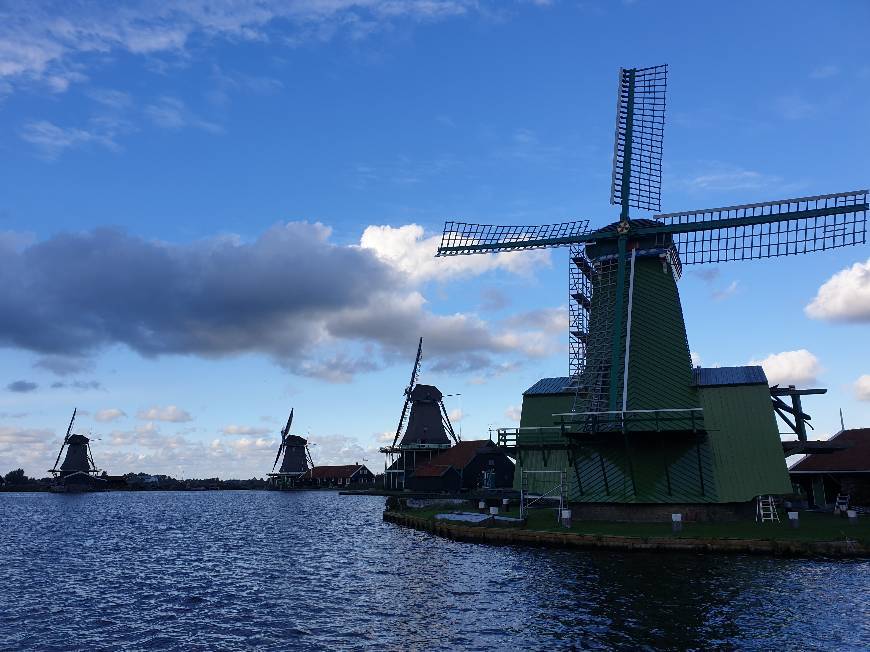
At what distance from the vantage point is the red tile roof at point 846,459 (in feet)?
147

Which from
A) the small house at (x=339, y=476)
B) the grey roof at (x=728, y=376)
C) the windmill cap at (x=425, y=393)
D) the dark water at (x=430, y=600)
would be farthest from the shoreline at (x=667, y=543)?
the small house at (x=339, y=476)

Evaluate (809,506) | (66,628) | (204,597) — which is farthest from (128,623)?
(809,506)

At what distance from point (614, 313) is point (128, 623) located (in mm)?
29313

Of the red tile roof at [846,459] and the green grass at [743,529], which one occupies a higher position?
the red tile roof at [846,459]

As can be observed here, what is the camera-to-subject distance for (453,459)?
9781cm

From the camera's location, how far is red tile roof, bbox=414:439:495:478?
95562mm

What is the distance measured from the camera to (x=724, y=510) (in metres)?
37.5

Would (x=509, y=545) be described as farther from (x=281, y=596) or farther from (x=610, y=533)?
(x=281, y=596)

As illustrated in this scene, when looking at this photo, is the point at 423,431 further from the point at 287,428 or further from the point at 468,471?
the point at 287,428

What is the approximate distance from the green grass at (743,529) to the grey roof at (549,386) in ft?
46.5

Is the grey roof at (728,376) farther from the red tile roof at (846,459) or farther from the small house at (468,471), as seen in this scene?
the small house at (468,471)

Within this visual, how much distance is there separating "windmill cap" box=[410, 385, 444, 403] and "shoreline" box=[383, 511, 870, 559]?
69.4m

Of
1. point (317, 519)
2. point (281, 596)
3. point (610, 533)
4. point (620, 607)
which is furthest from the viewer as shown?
point (317, 519)

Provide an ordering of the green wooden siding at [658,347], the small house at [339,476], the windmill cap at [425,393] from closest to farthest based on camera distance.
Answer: the green wooden siding at [658,347], the windmill cap at [425,393], the small house at [339,476]
